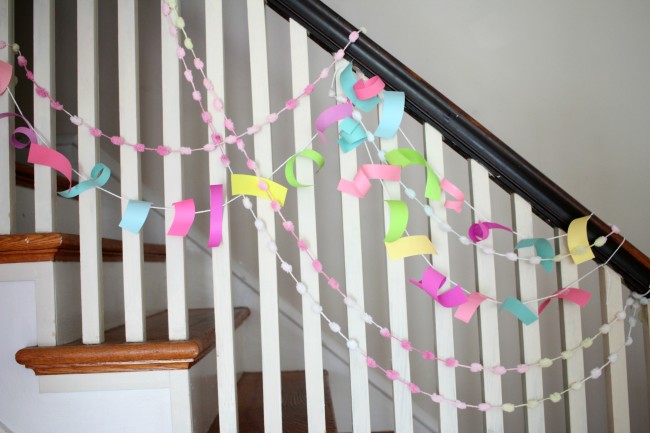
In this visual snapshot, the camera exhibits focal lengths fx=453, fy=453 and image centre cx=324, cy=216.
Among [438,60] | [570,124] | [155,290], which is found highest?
[438,60]

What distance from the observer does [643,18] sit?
5.30ft

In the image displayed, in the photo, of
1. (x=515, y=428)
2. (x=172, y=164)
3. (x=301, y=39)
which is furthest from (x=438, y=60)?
(x=515, y=428)

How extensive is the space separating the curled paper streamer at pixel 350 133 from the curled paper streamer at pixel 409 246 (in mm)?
210

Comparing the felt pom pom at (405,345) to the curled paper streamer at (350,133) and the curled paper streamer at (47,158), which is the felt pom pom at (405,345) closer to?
the curled paper streamer at (350,133)

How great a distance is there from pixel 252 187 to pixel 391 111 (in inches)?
12.2

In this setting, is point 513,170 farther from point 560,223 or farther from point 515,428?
point 515,428

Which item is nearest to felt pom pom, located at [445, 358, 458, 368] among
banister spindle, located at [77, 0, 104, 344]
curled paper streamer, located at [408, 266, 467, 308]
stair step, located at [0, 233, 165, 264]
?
curled paper streamer, located at [408, 266, 467, 308]

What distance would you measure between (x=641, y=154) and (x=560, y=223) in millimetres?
966

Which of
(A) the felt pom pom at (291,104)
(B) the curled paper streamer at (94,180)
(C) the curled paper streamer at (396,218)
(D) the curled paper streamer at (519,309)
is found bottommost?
(D) the curled paper streamer at (519,309)

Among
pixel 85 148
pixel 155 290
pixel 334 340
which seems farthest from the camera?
pixel 334 340

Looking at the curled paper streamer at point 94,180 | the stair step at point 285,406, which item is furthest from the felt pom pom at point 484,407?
the curled paper streamer at point 94,180

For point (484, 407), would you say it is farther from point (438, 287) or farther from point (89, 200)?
point (89, 200)

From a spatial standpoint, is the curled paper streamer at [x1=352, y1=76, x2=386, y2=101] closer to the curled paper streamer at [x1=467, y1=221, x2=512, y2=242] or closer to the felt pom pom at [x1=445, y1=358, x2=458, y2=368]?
the curled paper streamer at [x1=467, y1=221, x2=512, y2=242]

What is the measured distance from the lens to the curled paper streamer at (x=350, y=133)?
89 cm
